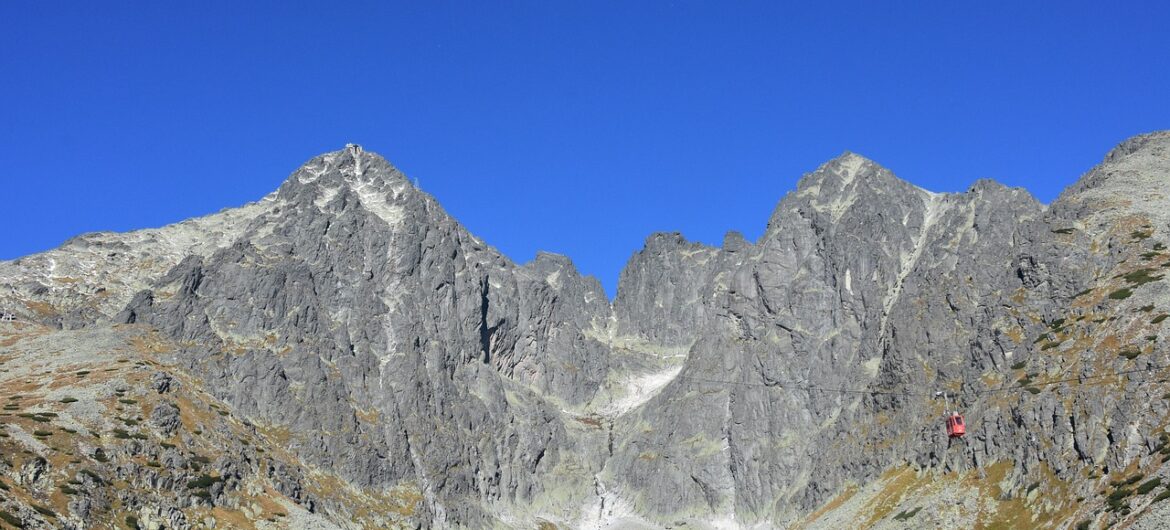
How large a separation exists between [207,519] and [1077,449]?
465ft

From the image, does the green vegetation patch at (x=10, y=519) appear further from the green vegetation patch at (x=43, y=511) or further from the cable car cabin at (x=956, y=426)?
the cable car cabin at (x=956, y=426)

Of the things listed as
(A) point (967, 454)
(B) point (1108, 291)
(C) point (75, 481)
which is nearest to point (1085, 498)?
(A) point (967, 454)

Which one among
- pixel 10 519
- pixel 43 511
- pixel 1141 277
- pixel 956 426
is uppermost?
pixel 1141 277

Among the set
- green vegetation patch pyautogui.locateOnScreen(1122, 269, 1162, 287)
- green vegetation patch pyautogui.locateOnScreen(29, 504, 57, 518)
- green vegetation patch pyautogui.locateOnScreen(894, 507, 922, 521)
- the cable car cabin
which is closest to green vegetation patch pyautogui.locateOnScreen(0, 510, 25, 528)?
green vegetation patch pyautogui.locateOnScreen(29, 504, 57, 518)

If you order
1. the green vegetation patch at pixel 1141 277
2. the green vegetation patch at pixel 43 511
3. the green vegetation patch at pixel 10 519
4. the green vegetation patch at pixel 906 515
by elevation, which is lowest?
the green vegetation patch at pixel 906 515

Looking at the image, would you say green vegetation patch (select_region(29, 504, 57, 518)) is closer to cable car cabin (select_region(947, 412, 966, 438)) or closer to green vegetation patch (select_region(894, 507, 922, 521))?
green vegetation patch (select_region(894, 507, 922, 521))

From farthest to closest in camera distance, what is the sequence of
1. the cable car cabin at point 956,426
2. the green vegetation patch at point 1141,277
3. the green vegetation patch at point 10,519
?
the green vegetation patch at point 1141,277 < the cable car cabin at point 956,426 < the green vegetation patch at point 10,519

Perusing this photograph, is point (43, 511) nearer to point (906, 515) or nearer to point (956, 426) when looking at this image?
point (906, 515)

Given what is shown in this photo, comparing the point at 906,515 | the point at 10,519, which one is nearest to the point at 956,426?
the point at 906,515

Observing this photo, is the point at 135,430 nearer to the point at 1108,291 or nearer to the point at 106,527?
the point at 106,527

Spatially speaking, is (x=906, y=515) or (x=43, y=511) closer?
(x=43, y=511)

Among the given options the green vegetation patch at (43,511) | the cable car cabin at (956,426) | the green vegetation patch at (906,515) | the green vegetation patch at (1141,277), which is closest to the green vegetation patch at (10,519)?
the green vegetation patch at (43,511)

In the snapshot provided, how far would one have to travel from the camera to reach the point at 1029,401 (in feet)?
614

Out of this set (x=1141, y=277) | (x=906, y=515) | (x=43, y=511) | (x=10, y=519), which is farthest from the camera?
(x=1141, y=277)
